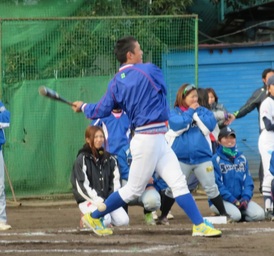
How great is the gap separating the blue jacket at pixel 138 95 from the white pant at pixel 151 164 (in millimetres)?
180

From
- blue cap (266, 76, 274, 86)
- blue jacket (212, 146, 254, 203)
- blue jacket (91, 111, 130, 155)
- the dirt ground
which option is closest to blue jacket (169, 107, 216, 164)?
blue jacket (212, 146, 254, 203)

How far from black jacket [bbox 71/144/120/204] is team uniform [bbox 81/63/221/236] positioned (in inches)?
71.9

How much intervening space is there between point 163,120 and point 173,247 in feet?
4.19

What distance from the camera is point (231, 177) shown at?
39.7 ft

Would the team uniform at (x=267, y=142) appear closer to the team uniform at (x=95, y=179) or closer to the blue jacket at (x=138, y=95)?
the team uniform at (x=95, y=179)

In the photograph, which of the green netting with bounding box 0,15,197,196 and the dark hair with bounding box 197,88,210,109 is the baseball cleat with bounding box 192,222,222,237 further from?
the green netting with bounding box 0,15,197,196

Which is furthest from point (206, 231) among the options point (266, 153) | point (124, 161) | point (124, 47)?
point (266, 153)

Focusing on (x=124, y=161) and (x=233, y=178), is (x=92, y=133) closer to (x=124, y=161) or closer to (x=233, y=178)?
(x=124, y=161)

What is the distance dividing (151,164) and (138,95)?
0.66 meters

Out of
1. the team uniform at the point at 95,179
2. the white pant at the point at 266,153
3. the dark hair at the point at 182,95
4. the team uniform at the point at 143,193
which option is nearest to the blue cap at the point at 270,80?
the white pant at the point at 266,153

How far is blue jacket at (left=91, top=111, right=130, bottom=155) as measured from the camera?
12219 mm

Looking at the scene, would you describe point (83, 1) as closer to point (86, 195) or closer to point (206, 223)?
point (86, 195)

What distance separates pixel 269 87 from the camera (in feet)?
41.4

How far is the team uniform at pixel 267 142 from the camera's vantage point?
12484 millimetres
